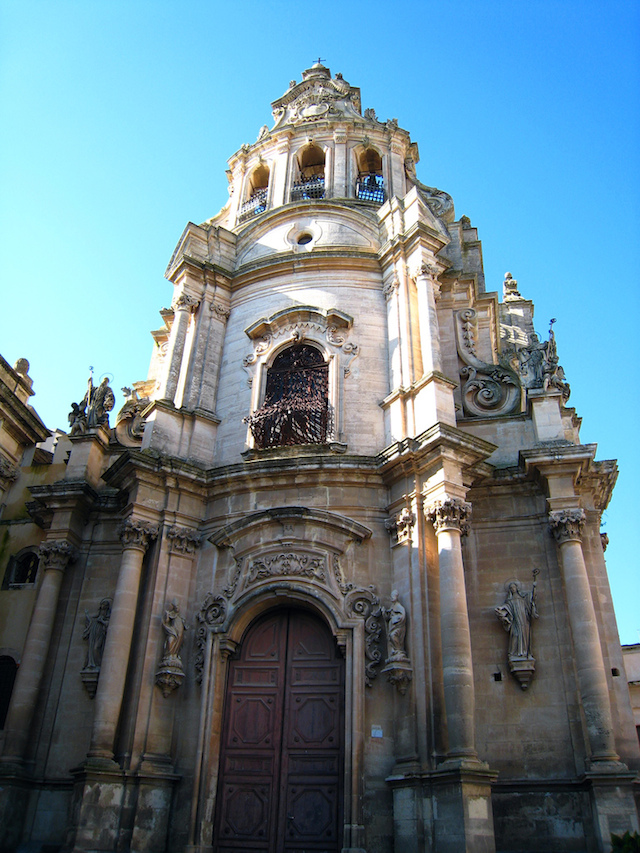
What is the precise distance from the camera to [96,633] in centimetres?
1449

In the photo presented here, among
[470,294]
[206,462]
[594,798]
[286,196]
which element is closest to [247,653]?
[206,462]

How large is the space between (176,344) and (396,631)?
9041 mm

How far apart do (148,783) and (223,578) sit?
12.3ft

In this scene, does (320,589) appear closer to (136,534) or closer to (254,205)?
(136,534)

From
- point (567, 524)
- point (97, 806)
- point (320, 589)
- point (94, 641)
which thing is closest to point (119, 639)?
point (94, 641)

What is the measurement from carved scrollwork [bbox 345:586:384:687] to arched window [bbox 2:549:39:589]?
26.4ft

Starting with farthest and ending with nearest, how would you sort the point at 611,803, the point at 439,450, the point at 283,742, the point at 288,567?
the point at 288,567
the point at 439,450
the point at 283,742
the point at 611,803

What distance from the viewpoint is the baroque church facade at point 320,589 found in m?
11.9

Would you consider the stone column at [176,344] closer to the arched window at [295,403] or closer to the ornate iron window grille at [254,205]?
the arched window at [295,403]

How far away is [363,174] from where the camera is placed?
2244 cm

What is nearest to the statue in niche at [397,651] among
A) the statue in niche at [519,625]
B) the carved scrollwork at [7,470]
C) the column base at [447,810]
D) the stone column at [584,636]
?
the column base at [447,810]

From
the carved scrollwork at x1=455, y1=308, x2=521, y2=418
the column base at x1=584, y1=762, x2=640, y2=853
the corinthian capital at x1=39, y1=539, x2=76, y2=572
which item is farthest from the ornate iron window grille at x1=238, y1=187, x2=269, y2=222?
the column base at x1=584, y1=762, x2=640, y2=853

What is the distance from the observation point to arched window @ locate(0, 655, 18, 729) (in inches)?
591

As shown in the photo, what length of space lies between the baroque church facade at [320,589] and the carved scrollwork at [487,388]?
5 centimetres
